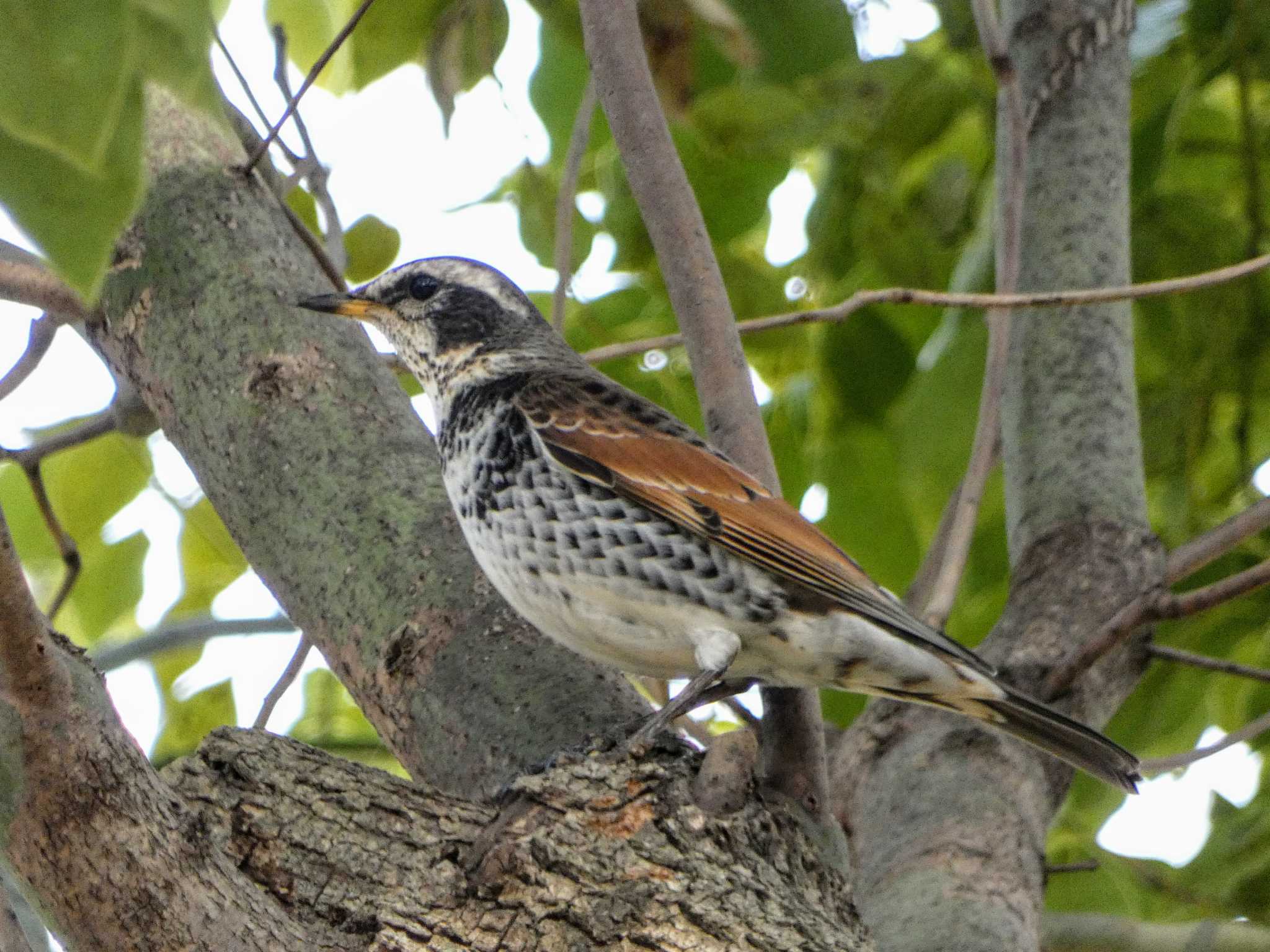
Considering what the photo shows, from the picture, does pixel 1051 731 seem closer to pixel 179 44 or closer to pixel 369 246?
pixel 369 246

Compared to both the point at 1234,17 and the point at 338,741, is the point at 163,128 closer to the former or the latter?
the point at 338,741

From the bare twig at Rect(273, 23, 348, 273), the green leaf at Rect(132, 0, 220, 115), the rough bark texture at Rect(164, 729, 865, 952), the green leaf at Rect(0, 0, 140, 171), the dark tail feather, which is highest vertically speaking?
the bare twig at Rect(273, 23, 348, 273)

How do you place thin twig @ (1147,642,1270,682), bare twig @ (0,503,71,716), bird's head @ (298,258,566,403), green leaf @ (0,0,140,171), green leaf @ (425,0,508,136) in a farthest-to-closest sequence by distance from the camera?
1. bird's head @ (298,258,566,403)
2. green leaf @ (425,0,508,136)
3. thin twig @ (1147,642,1270,682)
4. bare twig @ (0,503,71,716)
5. green leaf @ (0,0,140,171)

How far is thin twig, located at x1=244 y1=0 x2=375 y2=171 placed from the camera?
9.99ft

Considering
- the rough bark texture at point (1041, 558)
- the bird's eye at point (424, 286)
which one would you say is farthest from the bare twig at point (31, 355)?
the rough bark texture at point (1041, 558)

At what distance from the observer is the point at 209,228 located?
3.35 m


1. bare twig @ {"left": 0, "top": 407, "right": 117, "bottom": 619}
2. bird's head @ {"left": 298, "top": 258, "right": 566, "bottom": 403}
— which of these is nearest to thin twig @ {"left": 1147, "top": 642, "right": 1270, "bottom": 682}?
bird's head @ {"left": 298, "top": 258, "right": 566, "bottom": 403}

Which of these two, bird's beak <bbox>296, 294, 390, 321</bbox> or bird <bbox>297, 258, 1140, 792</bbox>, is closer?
bird <bbox>297, 258, 1140, 792</bbox>

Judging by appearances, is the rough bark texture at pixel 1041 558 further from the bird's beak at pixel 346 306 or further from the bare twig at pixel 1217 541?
the bird's beak at pixel 346 306

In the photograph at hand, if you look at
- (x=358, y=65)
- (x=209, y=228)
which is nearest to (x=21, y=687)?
(x=209, y=228)

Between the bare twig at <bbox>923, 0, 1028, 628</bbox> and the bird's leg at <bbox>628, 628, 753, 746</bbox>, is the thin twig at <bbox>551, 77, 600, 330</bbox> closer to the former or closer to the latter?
the bare twig at <bbox>923, 0, 1028, 628</bbox>

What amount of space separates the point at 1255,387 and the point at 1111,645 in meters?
1.65

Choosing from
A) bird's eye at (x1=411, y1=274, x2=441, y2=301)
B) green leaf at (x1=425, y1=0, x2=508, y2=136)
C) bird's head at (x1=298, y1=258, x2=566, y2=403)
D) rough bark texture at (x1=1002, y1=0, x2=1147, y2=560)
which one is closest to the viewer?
rough bark texture at (x1=1002, y1=0, x2=1147, y2=560)

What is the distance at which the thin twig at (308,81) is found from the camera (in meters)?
3.04
